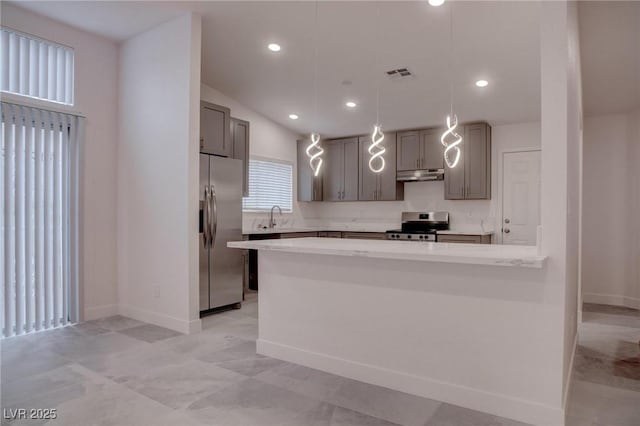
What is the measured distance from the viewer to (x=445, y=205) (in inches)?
251

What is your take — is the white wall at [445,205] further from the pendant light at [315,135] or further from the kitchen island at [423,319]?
the kitchen island at [423,319]

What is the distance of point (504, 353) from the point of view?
2.31m

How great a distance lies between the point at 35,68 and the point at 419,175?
497 cm

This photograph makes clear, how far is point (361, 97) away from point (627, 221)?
390 cm

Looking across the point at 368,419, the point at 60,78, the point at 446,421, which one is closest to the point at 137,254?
the point at 60,78

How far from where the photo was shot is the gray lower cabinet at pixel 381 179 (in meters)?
6.52

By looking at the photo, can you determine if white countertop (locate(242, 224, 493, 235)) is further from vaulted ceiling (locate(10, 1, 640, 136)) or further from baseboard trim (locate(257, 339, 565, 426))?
baseboard trim (locate(257, 339, 565, 426))

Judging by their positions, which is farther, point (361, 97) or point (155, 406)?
point (361, 97)

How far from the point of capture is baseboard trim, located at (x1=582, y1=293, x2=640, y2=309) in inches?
205

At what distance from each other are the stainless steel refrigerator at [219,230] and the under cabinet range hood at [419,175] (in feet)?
9.12

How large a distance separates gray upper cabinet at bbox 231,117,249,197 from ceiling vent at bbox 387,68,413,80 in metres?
2.05

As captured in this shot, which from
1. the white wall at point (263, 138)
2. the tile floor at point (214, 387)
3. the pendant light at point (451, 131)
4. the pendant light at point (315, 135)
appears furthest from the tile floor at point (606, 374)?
the white wall at point (263, 138)

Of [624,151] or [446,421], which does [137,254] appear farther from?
[624,151]

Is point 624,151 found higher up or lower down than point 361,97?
lower down
